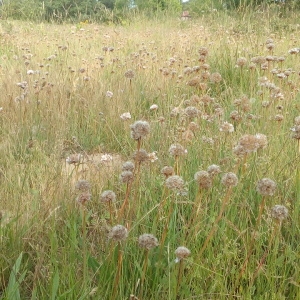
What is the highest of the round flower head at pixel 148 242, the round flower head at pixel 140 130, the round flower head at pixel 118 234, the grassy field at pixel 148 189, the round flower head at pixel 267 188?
the round flower head at pixel 140 130

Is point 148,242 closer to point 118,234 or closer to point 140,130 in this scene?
point 118,234

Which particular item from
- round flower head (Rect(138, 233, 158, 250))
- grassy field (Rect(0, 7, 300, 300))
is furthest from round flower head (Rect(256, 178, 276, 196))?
round flower head (Rect(138, 233, 158, 250))

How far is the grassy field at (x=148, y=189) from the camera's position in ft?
4.04

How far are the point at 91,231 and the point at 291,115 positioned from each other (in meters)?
1.60

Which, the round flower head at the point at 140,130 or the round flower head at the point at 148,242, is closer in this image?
the round flower head at the point at 148,242

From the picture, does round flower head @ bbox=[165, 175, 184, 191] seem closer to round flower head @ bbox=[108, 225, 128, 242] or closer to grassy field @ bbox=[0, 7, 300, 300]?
grassy field @ bbox=[0, 7, 300, 300]

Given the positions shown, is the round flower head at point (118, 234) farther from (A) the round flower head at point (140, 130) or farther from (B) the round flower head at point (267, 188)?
(B) the round flower head at point (267, 188)

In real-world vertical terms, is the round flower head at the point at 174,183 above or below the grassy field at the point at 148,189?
above

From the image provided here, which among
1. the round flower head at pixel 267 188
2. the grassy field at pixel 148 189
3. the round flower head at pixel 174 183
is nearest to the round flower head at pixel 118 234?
the grassy field at pixel 148 189

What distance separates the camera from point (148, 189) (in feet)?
5.83

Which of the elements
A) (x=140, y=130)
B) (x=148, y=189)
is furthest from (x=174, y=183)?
(x=148, y=189)

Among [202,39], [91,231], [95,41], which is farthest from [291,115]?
[95,41]

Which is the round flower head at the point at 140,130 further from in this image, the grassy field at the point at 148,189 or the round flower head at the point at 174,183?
the round flower head at the point at 174,183

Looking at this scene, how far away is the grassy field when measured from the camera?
1.23 meters
